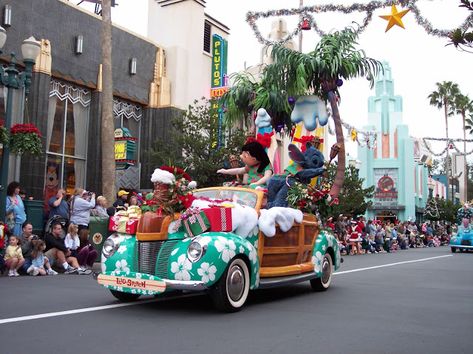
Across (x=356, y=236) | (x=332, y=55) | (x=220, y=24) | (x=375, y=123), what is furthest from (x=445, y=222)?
(x=332, y=55)

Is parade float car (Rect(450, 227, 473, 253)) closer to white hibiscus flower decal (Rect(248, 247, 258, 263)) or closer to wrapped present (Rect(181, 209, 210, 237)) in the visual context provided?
white hibiscus flower decal (Rect(248, 247, 258, 263))

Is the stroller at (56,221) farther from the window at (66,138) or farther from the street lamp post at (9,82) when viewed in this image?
the window at (66,138)

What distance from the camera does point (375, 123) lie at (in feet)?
167

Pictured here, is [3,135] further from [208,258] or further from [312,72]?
[208,258]

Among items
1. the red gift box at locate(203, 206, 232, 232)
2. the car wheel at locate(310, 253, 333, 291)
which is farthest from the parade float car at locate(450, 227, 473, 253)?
the red gift box at locate(203, 206, 232, 232)

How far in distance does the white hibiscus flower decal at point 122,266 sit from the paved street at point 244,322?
46 cm

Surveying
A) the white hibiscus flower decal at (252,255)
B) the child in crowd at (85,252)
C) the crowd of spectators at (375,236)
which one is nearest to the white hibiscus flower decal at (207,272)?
the white hibiscus flower decal at (252,255)

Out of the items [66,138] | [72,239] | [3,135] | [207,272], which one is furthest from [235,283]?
[66,138]

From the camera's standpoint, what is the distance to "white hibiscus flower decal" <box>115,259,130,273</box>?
6.47 metres

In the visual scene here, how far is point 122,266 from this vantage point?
649 cm

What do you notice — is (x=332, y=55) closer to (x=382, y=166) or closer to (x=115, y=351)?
(x=115, y=351)

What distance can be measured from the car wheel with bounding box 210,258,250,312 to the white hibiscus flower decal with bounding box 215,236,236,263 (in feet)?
0.45

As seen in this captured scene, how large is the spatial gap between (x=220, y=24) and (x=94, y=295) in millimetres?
19855

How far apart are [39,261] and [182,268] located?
6054mm
